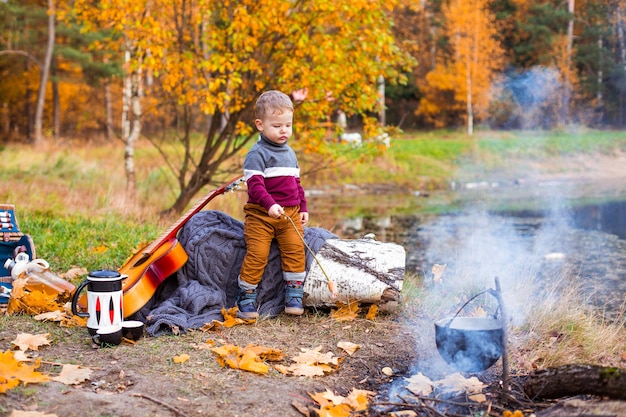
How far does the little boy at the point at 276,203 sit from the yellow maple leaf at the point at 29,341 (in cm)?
130

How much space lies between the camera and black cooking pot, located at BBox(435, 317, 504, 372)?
10.8ft

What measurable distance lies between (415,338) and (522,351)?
733 mm

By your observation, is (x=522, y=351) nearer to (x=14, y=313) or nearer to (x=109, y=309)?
(x=109, y=309)

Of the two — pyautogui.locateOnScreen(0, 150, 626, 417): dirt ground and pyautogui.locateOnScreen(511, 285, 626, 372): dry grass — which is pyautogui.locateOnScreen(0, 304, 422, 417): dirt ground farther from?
pyautogui.locateOnScreen(511, 285, 626, 372): dry grass

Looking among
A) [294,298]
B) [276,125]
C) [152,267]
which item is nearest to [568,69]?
[276,125]

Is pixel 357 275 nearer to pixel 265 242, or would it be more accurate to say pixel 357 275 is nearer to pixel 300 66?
pixel 265 242

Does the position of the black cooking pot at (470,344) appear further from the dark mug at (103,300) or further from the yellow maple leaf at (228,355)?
the dark mug at (103,300)

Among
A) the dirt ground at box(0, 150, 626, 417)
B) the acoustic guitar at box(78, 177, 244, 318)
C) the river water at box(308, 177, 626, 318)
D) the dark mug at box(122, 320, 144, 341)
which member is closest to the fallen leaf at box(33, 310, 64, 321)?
the dirt ground at box(0, 150, 626, 417)

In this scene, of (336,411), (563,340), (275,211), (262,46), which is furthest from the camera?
(262,46)

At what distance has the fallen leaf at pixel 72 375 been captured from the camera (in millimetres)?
3268

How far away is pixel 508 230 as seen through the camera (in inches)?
446

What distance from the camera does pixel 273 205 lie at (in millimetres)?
4371

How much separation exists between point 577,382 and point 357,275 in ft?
6.42

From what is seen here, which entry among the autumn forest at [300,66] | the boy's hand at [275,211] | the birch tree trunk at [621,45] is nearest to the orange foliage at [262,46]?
the autumn forest at [300,66]
